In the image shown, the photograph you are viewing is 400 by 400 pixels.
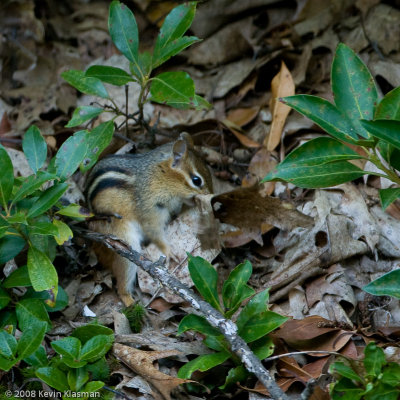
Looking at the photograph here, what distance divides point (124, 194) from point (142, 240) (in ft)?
1.48

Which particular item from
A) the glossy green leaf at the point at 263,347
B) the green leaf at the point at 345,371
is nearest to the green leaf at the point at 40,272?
the glossy green leaf at the point at 263,347

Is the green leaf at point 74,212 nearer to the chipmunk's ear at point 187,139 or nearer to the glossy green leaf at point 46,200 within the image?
the glossy green leaf at point 46,200

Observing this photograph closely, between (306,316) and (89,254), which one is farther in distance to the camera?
(89,254)

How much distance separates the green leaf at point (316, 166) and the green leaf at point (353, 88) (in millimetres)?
216

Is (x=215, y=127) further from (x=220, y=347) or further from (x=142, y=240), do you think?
(x=220, y=347)

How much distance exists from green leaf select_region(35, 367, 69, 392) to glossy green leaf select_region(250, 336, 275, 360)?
45.2 inches

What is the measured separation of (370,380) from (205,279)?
1.12 meters

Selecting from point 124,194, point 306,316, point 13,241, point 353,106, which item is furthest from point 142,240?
point 353,106

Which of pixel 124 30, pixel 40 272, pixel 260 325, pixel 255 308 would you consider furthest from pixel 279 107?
pixel 40 272

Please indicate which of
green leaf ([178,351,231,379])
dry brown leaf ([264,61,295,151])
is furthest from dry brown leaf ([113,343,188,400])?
dry brown leaf ([264,61,295,151])

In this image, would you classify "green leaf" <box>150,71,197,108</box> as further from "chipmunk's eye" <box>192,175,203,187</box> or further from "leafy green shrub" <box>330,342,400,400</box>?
"leafy green shrub" <box>330,342,400,400</box>

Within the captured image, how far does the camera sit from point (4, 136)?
5805mm

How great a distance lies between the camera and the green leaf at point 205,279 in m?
3.52

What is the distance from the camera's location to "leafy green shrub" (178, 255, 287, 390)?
11.0ft
